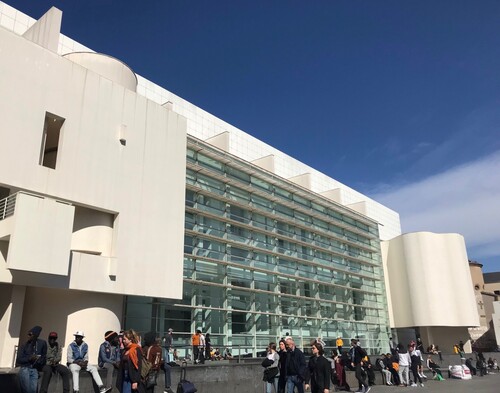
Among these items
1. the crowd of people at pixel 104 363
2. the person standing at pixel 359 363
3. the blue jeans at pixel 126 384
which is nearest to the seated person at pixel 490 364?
the person standing at pixel 359 363

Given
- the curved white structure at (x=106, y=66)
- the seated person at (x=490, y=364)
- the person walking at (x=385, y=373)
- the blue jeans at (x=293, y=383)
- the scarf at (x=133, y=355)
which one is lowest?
the seated person at (x=490, y=364)

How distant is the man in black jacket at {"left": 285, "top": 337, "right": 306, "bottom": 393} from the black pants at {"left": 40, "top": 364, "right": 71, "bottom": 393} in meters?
5.25

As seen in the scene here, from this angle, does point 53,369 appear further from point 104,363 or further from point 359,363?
point 359,363

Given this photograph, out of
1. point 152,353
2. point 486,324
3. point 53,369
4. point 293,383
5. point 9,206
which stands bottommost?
point 293,383

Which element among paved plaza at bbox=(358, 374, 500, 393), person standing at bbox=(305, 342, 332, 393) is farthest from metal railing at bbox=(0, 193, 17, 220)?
paved plaza at bbox=(358, 374, 500, 393)

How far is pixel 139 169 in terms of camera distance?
63.7 feet

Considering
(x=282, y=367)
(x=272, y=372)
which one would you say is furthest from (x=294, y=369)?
(x=272, y=372)

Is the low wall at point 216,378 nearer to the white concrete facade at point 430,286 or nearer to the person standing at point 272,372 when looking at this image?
the person standing at point 272,372

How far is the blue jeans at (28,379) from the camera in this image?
8.84 metres

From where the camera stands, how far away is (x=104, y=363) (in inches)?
454

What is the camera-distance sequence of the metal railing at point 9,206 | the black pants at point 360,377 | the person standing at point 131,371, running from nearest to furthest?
the person standing at point 131,371 → the metal railing at point 9,206 → the black pants at point 360,377

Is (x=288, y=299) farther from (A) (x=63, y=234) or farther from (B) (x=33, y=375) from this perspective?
(B) (x=33, y=375)

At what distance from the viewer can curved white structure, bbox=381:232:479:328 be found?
40.2 m

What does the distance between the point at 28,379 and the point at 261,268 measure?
1975cm
